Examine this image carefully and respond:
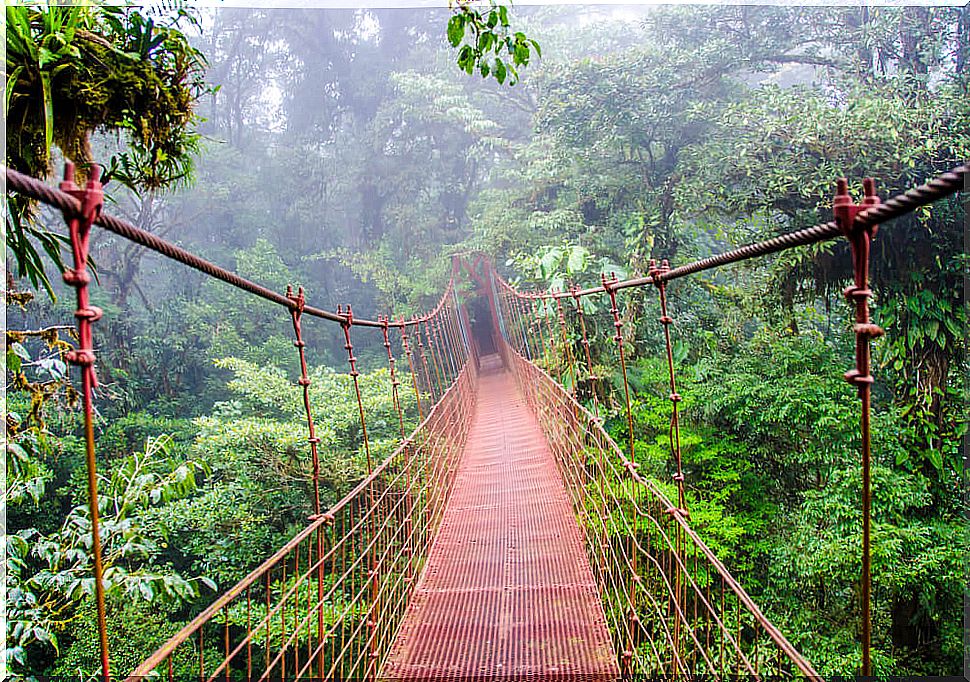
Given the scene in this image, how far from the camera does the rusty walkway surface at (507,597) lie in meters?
1.31

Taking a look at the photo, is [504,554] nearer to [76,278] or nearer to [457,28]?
[457,28]

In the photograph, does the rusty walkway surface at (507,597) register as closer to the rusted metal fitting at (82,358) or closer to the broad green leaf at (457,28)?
the rusted metal fitting at (82,358)

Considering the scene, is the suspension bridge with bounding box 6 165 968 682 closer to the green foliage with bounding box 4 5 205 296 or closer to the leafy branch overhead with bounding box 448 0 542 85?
the green foliage with bounding box 4 5 205 296

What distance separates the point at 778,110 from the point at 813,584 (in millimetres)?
3252

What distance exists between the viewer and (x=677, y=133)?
6051 millimetres

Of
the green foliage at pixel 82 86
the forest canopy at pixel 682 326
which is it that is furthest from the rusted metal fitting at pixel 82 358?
the forest canopy at pixel 682 326

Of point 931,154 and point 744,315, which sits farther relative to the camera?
point 744,315

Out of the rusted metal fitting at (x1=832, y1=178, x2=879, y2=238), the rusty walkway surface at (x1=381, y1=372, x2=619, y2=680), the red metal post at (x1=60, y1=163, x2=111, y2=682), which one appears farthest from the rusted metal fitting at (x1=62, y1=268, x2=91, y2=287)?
the rusty walkway surface at (x1=381, y1=372, x2=619, y2=680)

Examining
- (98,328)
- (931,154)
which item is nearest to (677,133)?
(931,154)

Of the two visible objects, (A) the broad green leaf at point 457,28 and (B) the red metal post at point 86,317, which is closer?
(B) the red metal post at point 86,317

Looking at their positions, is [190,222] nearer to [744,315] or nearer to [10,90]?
[744,315]

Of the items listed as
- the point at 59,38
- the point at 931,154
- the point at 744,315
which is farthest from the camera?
the point at 744,315

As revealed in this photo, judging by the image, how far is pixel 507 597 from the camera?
63.9 inches

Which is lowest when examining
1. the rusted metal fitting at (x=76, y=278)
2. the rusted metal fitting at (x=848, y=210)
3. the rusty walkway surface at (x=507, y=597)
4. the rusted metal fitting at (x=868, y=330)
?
the rusty walkway surface at (x=507, y=597)
